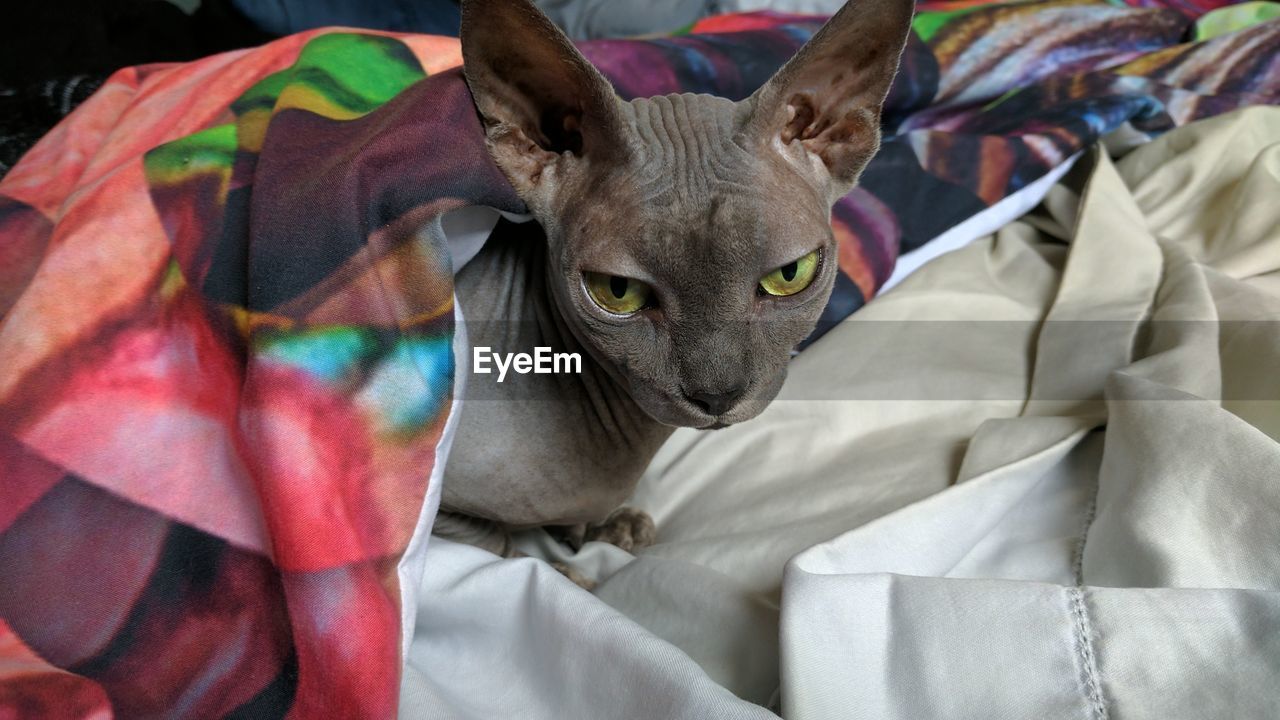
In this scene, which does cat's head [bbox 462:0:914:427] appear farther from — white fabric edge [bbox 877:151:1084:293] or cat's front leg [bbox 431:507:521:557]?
white fabric edge [bbox 877:151:1084:293]

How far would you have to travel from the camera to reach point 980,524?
87 cm

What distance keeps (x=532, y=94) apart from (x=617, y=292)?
0.18m

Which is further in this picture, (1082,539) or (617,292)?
(1082,539)

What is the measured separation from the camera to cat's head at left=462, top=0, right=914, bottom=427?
655 millimetres

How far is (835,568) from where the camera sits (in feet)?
2.58

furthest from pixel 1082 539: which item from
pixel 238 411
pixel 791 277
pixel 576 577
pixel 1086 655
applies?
pixel 238 411

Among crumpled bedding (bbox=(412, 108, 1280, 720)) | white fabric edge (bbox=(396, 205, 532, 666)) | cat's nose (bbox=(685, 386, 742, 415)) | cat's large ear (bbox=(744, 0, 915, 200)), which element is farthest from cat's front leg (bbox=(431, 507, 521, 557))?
cat's large ear (bbox=(744, 0, 915, 200))

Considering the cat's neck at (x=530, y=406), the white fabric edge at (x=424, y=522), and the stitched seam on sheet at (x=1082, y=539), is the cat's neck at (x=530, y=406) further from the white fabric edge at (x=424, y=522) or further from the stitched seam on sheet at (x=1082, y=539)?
the stitched seam on sheet at (x=1082, y=539)

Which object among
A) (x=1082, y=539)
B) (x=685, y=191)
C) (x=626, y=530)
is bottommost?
(x=626, y=530)

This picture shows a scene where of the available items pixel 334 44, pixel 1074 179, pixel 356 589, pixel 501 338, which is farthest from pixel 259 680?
pixel 1074 179

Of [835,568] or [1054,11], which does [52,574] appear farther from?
[1054,11]

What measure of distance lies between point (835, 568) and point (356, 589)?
1.40ft

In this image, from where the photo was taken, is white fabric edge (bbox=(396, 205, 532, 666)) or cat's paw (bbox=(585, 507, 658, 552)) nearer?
white fabric edge (bbox=(396, 205, 532, 666))

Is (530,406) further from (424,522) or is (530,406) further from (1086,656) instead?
(1086,656)
